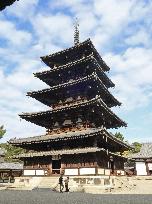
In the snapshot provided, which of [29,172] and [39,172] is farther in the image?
[29,172]

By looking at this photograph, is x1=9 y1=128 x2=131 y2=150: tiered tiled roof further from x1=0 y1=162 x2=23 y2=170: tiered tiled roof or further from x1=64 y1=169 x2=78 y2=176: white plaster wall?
x1=0 y1=162 x2=23 y2=170: tiered tiled roof

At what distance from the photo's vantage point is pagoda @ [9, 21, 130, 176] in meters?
24.1

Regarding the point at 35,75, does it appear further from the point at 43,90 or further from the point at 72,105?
the point at 72,105

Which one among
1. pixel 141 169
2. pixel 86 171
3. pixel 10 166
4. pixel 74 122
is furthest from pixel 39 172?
pixel 141 169

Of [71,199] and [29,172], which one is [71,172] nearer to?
[29,172]

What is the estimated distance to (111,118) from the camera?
29172 mm

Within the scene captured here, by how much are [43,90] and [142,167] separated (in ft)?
86.1

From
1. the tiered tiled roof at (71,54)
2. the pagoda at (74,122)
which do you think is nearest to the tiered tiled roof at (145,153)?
the pagoda at (74,122)

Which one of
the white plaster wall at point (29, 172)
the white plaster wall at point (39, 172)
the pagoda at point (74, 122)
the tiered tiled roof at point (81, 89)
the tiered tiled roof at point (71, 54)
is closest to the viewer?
the pagoda at point (74, 122)

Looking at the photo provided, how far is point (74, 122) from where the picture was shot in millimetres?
26969

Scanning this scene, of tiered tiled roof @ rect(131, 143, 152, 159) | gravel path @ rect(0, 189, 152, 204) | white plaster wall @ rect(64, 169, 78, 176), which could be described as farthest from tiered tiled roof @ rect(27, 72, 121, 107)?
tiered tiled roof @ rect(131, 143, 152, 159)

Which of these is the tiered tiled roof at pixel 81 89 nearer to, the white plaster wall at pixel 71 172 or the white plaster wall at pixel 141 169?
the white plaster wall at pixel 71 172

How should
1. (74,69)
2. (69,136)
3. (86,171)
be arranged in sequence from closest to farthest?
(86,171) < (69,136) < (74,69)

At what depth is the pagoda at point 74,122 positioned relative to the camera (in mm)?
24094
